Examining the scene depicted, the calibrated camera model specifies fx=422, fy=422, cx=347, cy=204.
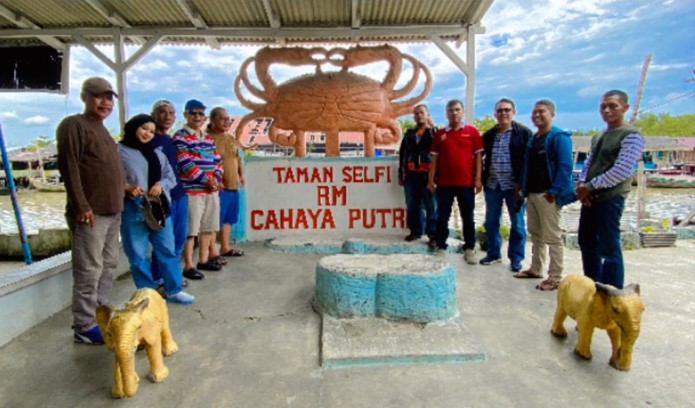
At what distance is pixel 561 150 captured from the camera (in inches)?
137

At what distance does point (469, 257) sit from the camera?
4367mm

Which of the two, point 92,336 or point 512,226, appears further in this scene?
point 512,226

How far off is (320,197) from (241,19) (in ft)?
9.79

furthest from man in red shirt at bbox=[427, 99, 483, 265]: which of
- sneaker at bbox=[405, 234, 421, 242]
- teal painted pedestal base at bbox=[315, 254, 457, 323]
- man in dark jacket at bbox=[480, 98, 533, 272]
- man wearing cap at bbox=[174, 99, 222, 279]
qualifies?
man wearing cap at bbox=[174, 99, 222, 279]

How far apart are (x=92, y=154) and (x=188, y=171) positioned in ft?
3.58

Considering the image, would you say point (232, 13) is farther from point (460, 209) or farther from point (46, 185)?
point (46, 185)

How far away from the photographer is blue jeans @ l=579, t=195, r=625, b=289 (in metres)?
2.98

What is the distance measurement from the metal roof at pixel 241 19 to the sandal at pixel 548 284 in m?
3.72

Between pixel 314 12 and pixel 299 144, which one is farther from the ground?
pixel 314 12

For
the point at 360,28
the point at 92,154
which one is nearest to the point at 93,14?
the point at 360,28

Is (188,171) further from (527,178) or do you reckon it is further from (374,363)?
(527,178)

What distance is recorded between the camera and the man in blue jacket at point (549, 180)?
3475mm

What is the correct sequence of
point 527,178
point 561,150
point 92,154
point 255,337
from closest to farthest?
point 92,154 → point 255,337 → point 561,150 → point 527,178

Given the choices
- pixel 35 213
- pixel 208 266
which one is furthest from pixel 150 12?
pixel 35 213
